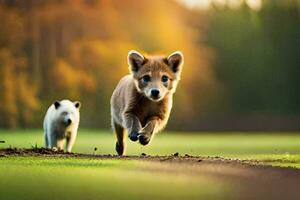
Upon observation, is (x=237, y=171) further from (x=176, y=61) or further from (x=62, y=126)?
(x=62, y=126)

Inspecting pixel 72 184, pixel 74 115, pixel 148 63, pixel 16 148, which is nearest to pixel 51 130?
pixel 74 115

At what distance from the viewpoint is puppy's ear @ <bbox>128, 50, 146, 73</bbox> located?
270 inches

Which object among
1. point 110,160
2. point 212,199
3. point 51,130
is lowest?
point 212,199

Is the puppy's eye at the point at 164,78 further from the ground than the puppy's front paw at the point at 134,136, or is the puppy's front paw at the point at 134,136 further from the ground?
the puppy's eye at the point at 164,78

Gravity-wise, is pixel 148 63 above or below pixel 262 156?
above

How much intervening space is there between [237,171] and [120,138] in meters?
2.31

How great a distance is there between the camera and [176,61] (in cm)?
690

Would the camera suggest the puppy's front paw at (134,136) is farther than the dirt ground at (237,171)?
Yes

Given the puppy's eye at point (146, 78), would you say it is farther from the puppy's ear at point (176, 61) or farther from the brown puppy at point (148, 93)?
the puppy's ear at point (176, 61)

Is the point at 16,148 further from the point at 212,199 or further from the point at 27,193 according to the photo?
the point at 212,199

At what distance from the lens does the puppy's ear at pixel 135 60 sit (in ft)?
22.5

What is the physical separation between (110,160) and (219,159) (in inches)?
44.2

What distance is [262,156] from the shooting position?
304 inches

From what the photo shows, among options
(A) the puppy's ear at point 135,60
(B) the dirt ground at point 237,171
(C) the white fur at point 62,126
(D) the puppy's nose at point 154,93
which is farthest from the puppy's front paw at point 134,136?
(C) the white fur at point 62,126
